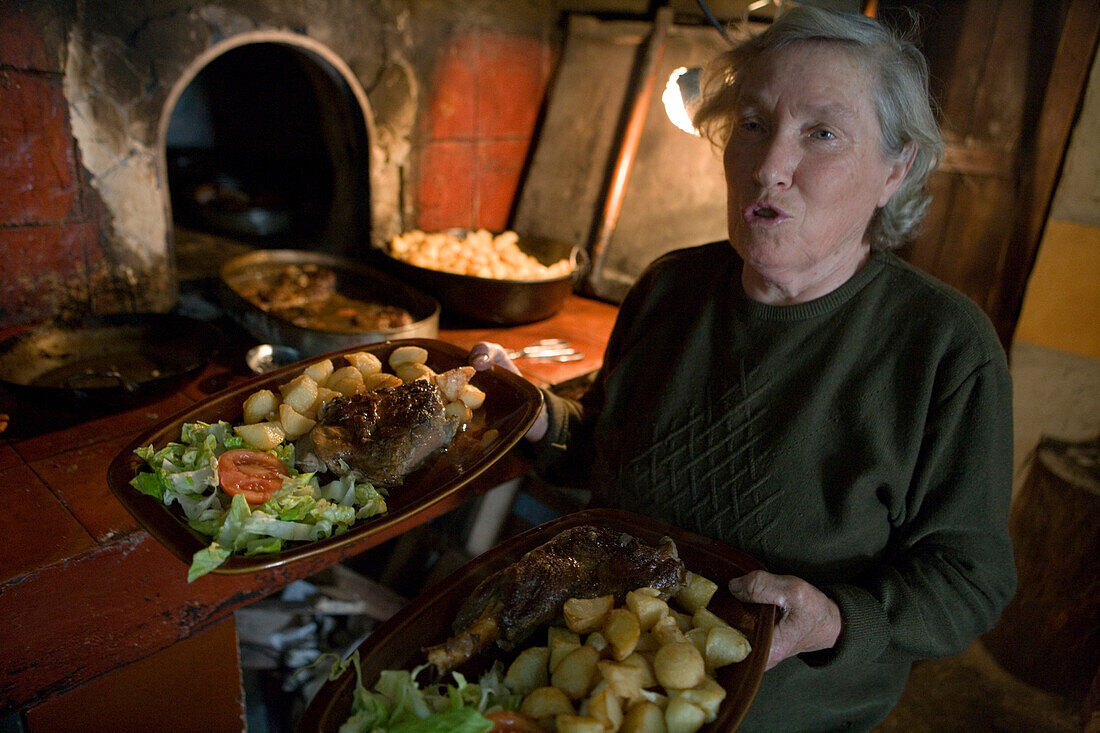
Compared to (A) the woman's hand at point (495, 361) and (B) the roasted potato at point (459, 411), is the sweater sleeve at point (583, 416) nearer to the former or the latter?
(A) the woman's hand at point (495, 361)

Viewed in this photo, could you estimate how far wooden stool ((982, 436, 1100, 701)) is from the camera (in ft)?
10.1

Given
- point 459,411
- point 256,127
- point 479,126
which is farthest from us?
point 256,127

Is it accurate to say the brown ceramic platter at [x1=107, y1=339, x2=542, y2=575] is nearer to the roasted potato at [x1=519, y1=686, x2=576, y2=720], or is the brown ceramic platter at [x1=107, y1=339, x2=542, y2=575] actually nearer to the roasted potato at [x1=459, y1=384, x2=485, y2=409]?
the roasted potato at [x1=459, y1=384, x2=485, y2=409]

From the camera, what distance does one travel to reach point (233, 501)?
133 centimetres

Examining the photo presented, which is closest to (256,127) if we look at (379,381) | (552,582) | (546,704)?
(379,381)

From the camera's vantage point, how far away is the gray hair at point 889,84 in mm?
1726

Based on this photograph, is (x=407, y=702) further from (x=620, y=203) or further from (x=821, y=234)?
(x=620, y=203)

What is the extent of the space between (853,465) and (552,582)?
811mm

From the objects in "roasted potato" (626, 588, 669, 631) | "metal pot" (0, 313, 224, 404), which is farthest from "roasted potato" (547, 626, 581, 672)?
"metal pot" (0, 313, 224, 404)

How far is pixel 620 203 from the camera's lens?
3.90 m

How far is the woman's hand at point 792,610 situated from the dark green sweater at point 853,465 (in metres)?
0.07

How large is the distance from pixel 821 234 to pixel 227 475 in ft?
4.74

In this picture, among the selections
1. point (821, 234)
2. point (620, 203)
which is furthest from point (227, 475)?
point (620, 203)

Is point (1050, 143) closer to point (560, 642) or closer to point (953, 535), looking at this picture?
point (953, 535)
